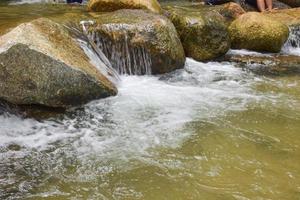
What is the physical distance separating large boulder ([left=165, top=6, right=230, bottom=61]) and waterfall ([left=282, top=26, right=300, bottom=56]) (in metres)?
1.77

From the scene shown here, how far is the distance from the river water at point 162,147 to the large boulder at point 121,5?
2.51 m

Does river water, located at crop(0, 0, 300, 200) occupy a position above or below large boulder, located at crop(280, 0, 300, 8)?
below

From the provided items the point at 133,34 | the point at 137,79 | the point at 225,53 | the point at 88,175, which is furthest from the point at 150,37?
the point at 88,175

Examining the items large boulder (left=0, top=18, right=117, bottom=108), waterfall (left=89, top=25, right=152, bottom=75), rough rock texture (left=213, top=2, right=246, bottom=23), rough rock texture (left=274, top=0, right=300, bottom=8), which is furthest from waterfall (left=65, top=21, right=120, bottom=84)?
rough rock texture (left=274, top=0, right=300, bottom=8)

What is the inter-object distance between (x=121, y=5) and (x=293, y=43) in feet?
12.9

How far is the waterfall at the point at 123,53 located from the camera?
6.93 m

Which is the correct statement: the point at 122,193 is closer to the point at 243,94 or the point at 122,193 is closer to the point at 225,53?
the point at 243,94

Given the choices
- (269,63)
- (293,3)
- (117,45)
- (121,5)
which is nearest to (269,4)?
(293,3)

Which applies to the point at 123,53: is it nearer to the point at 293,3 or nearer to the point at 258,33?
the point at 258,33

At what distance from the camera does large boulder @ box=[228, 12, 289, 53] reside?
870 cm

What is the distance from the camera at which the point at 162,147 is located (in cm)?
441

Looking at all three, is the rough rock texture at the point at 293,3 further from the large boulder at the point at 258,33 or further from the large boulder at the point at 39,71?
the large boulder at the point at 39,71

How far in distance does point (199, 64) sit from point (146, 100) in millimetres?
2364

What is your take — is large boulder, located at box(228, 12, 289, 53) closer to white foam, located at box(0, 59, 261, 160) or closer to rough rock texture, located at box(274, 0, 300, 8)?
white foam, located at box(0, 59, 261, 160)
